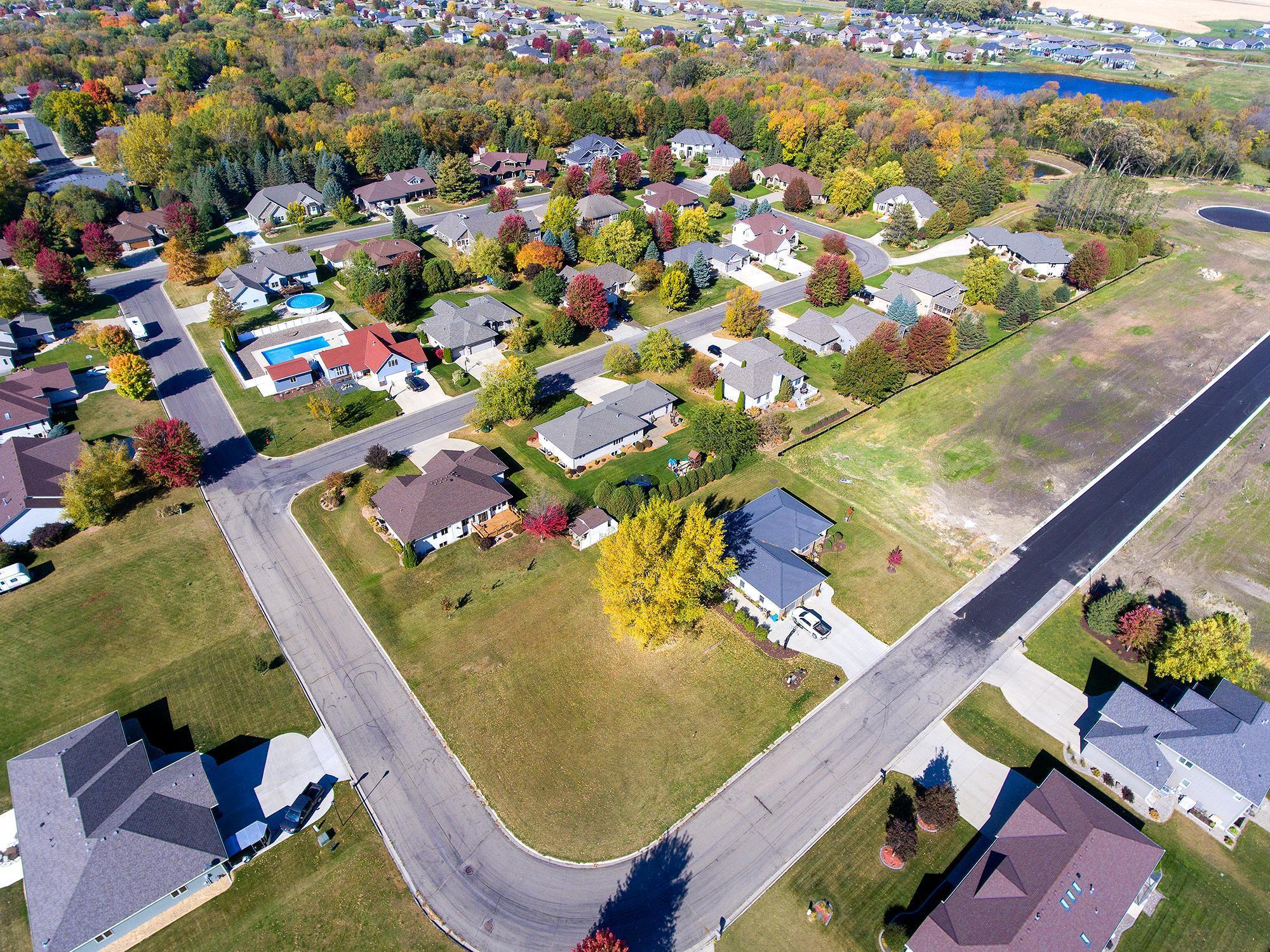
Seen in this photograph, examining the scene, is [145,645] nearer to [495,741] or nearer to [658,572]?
[495,741]

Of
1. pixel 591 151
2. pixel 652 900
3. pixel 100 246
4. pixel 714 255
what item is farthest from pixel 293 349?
pixel 591 151

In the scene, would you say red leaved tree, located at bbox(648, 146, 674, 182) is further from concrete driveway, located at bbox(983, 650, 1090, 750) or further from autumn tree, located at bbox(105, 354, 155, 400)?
concrete driveway, located at bbox(983, 650, 1090, 750)

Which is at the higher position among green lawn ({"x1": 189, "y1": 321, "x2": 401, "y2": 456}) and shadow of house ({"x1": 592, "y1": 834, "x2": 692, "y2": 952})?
green lawn ({"x1": 189, "y1": 321, "x2": 401, "y2": 456})

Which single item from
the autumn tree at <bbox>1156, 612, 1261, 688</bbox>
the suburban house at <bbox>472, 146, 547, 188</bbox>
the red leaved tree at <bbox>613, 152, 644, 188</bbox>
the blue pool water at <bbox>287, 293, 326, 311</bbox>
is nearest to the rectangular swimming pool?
the blue pool water at <bbox>287, 293, 326, 311</bbox>

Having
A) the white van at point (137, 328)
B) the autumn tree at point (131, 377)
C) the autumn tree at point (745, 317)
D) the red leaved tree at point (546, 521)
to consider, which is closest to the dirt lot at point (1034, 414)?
the autumn tree at point (745, 317)

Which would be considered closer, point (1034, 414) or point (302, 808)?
point (302, 808)

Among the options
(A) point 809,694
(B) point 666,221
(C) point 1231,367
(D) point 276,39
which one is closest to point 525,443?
(A) point 809,694
